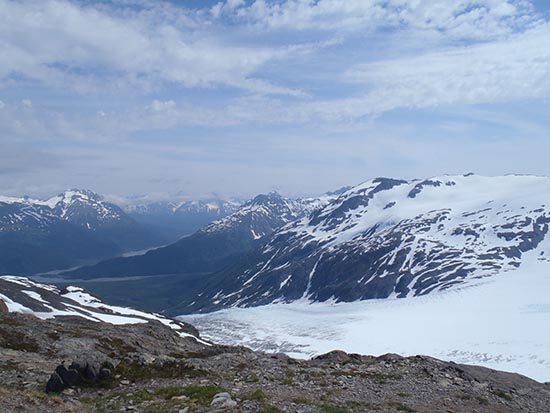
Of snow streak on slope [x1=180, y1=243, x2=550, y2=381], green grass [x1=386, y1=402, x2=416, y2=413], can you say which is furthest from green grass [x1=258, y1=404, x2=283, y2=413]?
snow streak on slope [x1=180, y1=243, x2=550, y2=381]

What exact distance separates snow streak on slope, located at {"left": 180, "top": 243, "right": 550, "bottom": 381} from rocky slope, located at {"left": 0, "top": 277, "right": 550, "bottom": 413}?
187 ft

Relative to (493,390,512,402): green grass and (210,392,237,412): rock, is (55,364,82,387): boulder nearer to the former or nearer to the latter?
(210,392,237,412): rock

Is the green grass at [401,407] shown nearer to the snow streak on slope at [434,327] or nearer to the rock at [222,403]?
the rock at [222,403]

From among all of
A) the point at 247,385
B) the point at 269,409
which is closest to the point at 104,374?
the point at 247,385

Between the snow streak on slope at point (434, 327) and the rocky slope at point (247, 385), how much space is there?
2243 inches

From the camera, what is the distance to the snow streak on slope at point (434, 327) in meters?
102

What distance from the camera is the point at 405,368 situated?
116 ft

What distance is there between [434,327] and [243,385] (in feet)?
382

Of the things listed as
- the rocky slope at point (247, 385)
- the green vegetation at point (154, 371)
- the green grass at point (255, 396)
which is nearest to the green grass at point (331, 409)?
the rocky slope at point (247, 385)

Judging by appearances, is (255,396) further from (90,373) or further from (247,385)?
(90,373)

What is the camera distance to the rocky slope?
23062 millimetres

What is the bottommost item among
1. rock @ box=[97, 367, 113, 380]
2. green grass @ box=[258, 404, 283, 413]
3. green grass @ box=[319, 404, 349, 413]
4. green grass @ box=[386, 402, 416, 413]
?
green grass @ box=[386, 402, 416, 413]

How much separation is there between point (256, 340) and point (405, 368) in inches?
4018

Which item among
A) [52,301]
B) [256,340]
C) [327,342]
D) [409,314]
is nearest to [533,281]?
[409,314]
